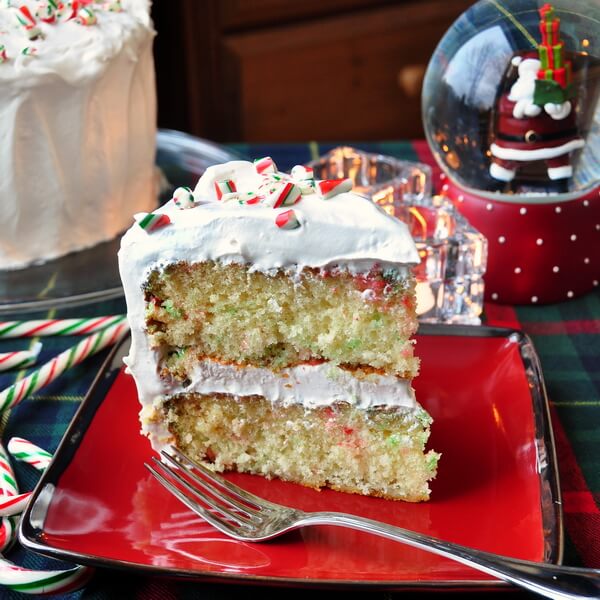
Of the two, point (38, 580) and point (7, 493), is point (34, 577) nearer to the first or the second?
point (38, 580)

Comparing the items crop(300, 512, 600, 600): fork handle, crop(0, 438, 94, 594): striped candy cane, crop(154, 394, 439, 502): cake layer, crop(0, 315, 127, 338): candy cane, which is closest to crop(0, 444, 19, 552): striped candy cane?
crop(0, 438, 94, 594): striped candy cane

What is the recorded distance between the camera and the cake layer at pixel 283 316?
1289 millimetres

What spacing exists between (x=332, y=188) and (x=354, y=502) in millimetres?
530

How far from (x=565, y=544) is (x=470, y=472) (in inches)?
7.6

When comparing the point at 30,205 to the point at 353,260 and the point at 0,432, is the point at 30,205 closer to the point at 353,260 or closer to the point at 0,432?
the point at 0,432

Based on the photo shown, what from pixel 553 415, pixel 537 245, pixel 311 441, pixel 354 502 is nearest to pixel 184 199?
pixel 311 441

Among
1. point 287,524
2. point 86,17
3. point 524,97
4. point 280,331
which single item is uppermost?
point 86,17

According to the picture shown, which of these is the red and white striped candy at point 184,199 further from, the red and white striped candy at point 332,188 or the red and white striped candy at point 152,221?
the red and white striped candy at point 332,188

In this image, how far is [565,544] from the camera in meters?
1.24

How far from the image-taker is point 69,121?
76.9 inches

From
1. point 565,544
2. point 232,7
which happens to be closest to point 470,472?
point 565,544

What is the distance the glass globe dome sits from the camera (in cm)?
181

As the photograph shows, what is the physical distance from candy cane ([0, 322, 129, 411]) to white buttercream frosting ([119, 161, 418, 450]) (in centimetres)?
32

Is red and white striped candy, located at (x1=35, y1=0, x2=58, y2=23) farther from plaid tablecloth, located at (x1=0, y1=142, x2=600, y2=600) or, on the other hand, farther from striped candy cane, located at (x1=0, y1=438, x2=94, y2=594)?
striped candy cane, located at (x1=0, y1=438, x2=94, y2=594)
